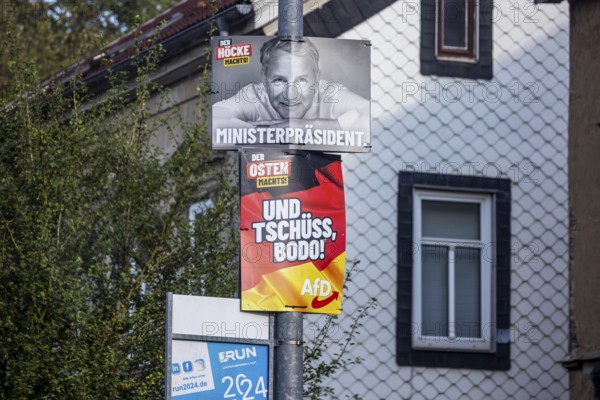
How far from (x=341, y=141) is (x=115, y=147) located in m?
4.07

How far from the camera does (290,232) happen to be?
24.6ft

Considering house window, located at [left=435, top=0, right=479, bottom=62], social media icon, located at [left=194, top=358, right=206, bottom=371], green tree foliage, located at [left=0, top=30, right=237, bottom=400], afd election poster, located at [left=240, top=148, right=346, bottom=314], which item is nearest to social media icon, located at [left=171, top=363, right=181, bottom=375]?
social media icon, located at [left=194, top=358, right=206, bottom=371]

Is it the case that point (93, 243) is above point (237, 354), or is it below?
above

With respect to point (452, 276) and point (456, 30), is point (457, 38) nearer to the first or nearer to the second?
point (456, 30)

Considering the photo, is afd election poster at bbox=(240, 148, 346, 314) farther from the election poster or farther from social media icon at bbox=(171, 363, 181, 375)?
social media icon at bbox=(171, 363, 181, 375)

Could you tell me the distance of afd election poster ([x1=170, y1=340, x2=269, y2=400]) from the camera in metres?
7.25

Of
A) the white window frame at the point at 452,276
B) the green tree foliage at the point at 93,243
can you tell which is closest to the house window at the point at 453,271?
the white window frame at the point at 452,276

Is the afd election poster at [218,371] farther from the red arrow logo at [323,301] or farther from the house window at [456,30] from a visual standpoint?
the house window at [456,30]

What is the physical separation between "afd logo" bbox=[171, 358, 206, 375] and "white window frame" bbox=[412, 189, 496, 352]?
22.0ft

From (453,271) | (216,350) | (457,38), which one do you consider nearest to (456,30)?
(457,38)

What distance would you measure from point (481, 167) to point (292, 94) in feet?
23.2

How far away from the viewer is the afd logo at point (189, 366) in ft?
23.7

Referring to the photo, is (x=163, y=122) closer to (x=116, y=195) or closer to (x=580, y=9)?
(x=116, y=195)

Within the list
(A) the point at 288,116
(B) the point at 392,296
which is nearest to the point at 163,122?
(B) the point at 392,296
